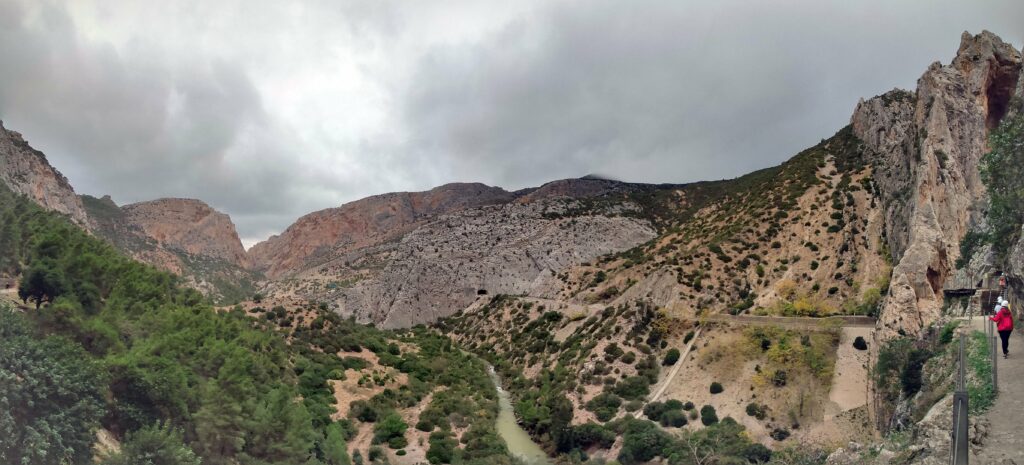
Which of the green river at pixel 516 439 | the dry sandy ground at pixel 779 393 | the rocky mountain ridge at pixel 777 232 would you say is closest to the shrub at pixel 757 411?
the dry sandy ground at pixel 779 393

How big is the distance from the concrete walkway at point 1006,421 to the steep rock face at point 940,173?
→ 17.2 metres

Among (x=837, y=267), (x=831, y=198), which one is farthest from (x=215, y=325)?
(x=831, y=198)

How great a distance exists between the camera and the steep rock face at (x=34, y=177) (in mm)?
70438

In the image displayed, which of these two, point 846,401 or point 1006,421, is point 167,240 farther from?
point 1006,421

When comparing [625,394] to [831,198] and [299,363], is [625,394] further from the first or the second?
[831,198]

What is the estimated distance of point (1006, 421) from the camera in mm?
11555

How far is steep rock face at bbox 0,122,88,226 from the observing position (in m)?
70.4

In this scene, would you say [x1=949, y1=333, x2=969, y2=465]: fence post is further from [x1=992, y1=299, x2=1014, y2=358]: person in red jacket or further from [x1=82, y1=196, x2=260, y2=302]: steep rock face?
[x1=82, y1=196, x2=260, y2=302]: steep rock face

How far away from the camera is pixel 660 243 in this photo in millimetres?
73938

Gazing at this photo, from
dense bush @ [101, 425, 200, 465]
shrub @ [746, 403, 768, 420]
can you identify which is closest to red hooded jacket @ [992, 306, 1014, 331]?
dense bush @ [101, 425, 200, 465]

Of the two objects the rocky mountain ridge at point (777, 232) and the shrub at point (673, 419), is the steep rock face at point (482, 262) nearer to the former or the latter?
the rocky mountain ridge at point (777, 232)

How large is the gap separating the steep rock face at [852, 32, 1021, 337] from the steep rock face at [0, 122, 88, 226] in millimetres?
75092

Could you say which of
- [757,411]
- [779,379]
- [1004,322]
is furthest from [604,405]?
[1004,322]

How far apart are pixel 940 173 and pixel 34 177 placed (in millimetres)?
103142
